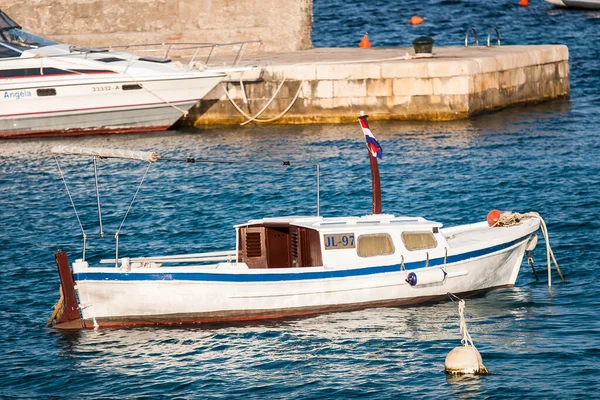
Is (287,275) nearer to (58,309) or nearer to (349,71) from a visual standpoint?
(58,309)

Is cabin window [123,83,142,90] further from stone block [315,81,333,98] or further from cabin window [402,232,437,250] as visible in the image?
cabin window [402,232,437,250]

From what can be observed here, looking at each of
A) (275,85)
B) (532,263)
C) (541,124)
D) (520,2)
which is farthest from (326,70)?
(520,2)

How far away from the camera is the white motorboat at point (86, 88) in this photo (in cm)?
3953

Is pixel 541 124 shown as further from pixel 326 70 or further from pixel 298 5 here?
pixel 298 5

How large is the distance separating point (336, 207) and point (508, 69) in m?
13.2

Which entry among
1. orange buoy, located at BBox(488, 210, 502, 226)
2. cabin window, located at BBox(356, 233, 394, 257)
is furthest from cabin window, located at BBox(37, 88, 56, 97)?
cabin window, located at BBox(356, 233, 394, 257)

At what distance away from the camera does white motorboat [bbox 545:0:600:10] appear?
72875mm

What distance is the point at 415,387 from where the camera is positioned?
60.3 ft

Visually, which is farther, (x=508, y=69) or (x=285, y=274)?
(x=508, y=69)

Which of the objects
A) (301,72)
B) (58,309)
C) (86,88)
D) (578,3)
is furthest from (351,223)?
(578,3)

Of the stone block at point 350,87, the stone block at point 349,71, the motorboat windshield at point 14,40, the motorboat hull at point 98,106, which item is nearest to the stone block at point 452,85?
the stone block at point 349,71

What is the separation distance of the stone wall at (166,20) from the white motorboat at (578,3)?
32894 millimetres

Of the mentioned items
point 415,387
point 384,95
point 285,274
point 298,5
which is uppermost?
point 298,5

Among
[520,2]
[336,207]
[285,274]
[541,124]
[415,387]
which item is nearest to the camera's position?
[415,387]
